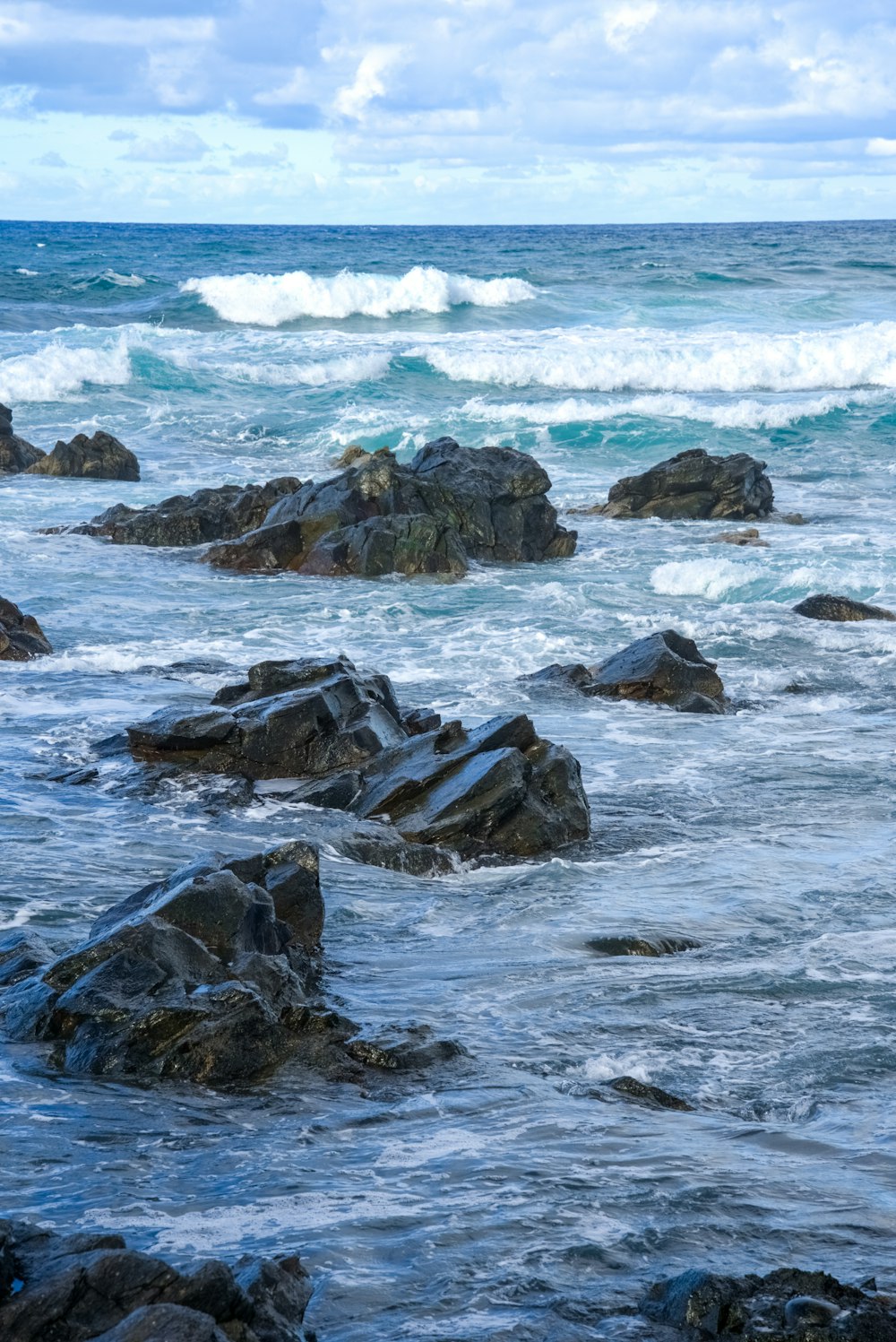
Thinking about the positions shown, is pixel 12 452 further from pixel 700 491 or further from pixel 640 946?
pixel 640 946

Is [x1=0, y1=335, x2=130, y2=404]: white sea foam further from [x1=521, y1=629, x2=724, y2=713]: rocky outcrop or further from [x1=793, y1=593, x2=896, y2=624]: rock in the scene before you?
[x1=521, y1=629, x2=724, y2=713]: rocky outcrop

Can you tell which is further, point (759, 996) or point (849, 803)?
point (849, 803)

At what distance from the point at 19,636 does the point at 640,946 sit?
8.57 meters

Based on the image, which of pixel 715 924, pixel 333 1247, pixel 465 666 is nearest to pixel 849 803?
pixel 715 924

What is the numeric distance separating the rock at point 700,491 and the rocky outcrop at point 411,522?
2794 mm

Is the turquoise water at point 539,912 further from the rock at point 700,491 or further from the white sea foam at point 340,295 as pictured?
the white sea foam at point 340,295

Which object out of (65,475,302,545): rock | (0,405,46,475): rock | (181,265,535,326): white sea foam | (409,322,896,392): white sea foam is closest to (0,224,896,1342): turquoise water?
(65,475,302,545): rock

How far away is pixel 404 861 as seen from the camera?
932 cm

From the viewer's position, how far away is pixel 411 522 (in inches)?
746

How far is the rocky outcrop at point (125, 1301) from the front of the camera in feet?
12.0

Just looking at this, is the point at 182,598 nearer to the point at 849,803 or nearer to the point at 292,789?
the point at 292,789

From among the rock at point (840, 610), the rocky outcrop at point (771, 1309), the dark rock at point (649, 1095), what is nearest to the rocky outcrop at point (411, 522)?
the rock at point (840, 610)

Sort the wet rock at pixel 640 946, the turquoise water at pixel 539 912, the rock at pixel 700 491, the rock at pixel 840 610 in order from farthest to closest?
the rock at pixel 700 491, the rock at pixel 840 610, the wet rock at pixel 640 946, the turquoise water at pixel 539 912

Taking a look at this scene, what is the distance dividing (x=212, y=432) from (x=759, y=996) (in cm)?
2383
